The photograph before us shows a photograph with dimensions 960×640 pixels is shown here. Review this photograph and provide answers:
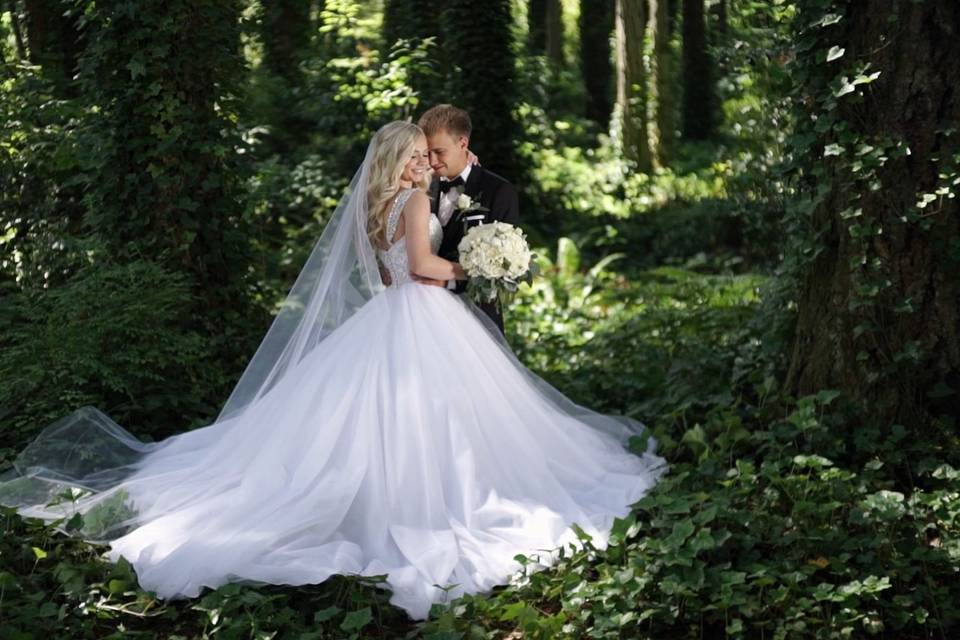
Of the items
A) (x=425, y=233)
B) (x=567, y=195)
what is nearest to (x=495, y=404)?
(x=425, y=233)

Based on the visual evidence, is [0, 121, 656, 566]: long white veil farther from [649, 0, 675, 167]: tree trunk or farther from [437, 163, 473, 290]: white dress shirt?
[649, 0, 675, 167]: tree trunk

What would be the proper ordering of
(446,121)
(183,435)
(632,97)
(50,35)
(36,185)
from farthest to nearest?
(632,97) → (50,35) → (36,185) → (183,435) → (446,121)

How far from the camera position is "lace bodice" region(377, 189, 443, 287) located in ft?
18.1

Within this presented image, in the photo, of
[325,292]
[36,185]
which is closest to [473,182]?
[325,292]

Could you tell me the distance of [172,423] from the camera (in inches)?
269

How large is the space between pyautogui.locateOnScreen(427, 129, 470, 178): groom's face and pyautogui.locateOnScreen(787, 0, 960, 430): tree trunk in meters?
1.87

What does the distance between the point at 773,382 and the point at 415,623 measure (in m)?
2.68

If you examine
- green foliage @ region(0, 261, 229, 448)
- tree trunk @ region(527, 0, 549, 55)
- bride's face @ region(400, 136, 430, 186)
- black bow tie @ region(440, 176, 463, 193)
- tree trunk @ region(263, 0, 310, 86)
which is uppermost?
tree trunk @ region(527, 0, 549, 55)

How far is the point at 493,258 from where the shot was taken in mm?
5453

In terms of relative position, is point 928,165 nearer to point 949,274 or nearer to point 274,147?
point 949,274

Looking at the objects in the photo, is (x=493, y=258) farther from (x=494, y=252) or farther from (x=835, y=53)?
(x=835, y=53)

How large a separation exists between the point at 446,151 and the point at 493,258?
724 mm

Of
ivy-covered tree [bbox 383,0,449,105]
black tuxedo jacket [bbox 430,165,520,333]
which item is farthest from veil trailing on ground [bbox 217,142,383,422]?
ivy-covered tree [bbox 383,0,449,105]

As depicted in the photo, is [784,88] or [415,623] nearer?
[415,623]
